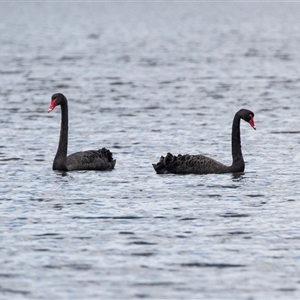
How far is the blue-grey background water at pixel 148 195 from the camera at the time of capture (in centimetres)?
892

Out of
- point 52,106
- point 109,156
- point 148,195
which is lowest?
point 148,195

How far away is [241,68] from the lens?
3272 cm

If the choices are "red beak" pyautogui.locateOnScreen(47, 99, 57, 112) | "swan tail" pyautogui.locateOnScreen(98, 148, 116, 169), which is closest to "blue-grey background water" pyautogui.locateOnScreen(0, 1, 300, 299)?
"swan tail" pyautogui.locateOnScreen(98, 148, 116, 169)

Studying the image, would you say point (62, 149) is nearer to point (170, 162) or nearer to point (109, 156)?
point (109, 156)

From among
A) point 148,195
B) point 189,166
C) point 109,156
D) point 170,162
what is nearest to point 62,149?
point 109,156

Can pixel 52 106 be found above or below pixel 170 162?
above

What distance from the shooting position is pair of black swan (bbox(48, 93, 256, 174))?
1388 centimetres

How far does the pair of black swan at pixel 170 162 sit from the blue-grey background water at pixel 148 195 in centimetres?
15

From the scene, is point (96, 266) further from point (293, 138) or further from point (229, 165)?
point (293, 138)

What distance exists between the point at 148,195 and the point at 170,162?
1475 millimetres

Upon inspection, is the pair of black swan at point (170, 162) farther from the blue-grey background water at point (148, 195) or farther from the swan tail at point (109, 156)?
the blue-grey background water at point (148, 195)

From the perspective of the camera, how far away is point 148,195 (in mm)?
12445

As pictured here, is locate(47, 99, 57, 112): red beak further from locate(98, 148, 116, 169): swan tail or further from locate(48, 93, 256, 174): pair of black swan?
locate(98, 148, 116, 169): swan tail

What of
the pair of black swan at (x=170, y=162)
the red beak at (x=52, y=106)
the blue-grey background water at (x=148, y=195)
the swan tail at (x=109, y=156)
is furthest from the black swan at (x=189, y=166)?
the red beak at (x=52, y=106)
